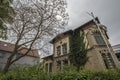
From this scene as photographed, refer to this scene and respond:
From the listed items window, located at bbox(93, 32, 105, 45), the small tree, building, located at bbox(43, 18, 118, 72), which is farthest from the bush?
window, located at bbox(93, 32, 105, 45)

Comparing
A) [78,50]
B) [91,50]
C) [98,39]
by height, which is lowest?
[91,50]

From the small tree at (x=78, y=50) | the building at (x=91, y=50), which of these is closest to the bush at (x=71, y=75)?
the building at (x=91, y=50)

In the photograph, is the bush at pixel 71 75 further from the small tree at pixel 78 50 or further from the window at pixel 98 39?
the window at pixel 98 39

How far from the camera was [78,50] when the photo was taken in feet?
62.6

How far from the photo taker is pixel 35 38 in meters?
19.9

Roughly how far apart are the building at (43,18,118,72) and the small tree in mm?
596

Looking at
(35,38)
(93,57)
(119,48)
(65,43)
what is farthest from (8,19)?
(119,48)

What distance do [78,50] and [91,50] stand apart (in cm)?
189

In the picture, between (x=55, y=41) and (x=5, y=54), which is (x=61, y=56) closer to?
(x=55, y=41)

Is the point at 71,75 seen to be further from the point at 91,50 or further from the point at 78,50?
the point at 78,50

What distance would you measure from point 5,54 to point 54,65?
635 inches

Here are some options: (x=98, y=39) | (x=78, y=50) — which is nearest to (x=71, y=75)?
(x=78, y=50)

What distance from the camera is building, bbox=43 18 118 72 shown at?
1695 centimetres

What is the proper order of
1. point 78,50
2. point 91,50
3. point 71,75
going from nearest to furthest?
point 71,75 → point 91,50 → point 78,50
